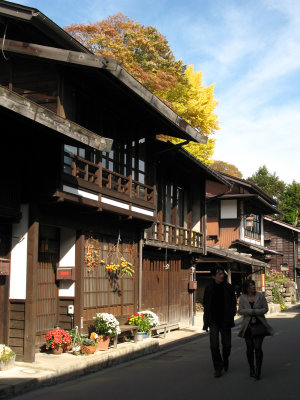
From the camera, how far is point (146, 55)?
2967cm

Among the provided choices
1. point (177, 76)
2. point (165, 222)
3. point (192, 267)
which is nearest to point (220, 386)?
point (165, 222)

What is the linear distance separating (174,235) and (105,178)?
6.36m

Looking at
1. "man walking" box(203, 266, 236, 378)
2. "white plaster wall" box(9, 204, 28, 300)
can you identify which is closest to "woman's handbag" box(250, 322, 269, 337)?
"man walking" box(203, 266, 236, 378)

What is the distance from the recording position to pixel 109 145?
10289 millimetres

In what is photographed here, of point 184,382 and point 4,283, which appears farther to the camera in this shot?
point 4,283

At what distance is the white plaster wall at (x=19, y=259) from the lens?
442 inches

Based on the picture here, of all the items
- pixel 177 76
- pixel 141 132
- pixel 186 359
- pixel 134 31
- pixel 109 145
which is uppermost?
pixel 134 31

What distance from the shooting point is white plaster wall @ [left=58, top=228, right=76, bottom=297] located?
13070mm

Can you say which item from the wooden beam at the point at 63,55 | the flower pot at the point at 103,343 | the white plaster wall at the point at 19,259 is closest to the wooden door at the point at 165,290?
the flower pot at the point at 103,343

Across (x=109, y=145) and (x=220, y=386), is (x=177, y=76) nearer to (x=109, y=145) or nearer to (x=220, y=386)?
(x=109, y=145)

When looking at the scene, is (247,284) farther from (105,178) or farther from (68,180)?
(105,178)

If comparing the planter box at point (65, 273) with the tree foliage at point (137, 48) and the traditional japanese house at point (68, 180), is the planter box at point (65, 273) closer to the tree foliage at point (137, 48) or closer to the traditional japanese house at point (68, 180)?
the traditional japanese house at point (68, 180)

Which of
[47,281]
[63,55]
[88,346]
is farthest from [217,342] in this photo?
[63,55]

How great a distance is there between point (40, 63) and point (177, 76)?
66.0 ft
